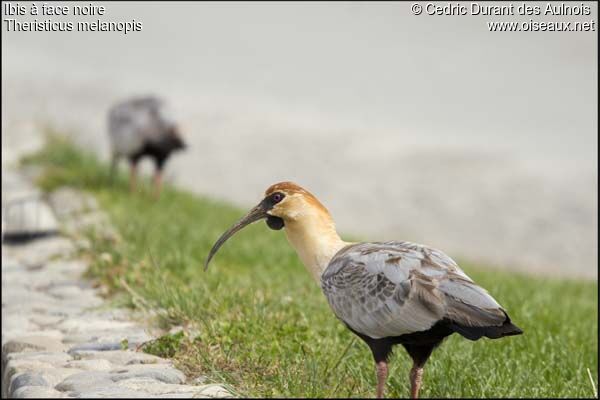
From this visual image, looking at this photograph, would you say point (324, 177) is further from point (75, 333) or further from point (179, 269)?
point (75, 333)

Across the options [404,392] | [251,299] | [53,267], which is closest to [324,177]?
[53,267]

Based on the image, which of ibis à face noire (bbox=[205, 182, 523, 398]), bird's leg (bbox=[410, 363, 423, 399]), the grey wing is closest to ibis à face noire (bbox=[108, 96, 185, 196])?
ibis à face noire (bbox=[205, 182, 523, 398])

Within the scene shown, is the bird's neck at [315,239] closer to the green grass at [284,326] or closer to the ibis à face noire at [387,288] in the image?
the ibis à face noire at [387,288]

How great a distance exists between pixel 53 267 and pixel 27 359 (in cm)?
333

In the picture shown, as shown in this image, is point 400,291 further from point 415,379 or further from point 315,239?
point 315,239

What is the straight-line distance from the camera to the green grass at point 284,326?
5.25 meters

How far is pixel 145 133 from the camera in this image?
505 inches

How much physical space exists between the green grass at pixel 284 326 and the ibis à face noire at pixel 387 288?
Result: 419 millimetres

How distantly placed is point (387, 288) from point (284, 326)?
1818 millimetres

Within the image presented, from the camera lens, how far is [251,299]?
6578 millimetres

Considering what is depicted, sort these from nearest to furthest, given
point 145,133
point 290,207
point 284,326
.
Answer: point 290,207, point 284,326, point 145,133

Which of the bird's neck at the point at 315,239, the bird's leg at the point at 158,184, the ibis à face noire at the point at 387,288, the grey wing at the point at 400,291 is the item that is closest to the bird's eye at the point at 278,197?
the ibis à face noire at the point at 387,288

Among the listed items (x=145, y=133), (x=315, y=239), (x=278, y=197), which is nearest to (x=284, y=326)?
(x=315, y=239)

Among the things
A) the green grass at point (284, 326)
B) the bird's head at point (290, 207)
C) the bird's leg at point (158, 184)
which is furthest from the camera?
the bird's leg at point (158, 184)
